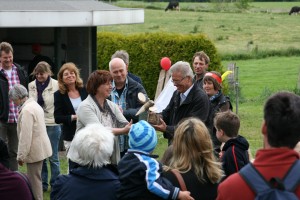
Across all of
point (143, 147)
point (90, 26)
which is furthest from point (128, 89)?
point (90, 26)

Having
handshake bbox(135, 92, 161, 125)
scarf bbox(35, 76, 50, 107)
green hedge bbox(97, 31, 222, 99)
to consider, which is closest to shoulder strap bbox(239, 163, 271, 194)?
handshake bbox(135, 92, 161, 125)

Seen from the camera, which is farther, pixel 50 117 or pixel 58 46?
pixel 58 46

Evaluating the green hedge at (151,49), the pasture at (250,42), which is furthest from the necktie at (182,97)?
the green hedge at (151,49)

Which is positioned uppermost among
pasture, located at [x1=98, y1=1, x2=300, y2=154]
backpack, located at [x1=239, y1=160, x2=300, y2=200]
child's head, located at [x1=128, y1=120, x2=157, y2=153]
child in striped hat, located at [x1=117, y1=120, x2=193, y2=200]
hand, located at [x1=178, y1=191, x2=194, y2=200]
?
backpack, located at [x1=239, y1=160, x2=300, y2=200]

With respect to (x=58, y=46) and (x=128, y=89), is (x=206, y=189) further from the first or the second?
(x=58, y=46)

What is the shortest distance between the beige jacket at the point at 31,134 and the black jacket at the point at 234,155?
3.04 m

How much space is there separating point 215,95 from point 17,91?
2334 mm

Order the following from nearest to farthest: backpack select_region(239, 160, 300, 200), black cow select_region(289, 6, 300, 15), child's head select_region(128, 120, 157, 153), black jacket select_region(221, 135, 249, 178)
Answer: backpack select_region(239, 160, 300, 200) → child's head select_region(128, 120, 157, 153) → black jacket select_region(221, 135, 249, 178) → black cow select_region(289, 6, 300, 15)

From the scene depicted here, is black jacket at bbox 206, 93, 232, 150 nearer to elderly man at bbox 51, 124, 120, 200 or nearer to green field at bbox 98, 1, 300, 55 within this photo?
elderly man at bbox 51, 124, 120, 200

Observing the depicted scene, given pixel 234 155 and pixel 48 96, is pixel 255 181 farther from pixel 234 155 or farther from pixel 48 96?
pixel 48 96

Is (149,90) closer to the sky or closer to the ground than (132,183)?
closer to the ground

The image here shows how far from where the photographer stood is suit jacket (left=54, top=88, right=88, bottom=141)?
29.3 feet

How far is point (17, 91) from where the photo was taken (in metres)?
8.97

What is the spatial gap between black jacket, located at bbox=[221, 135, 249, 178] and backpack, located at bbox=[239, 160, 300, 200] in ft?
8.33
